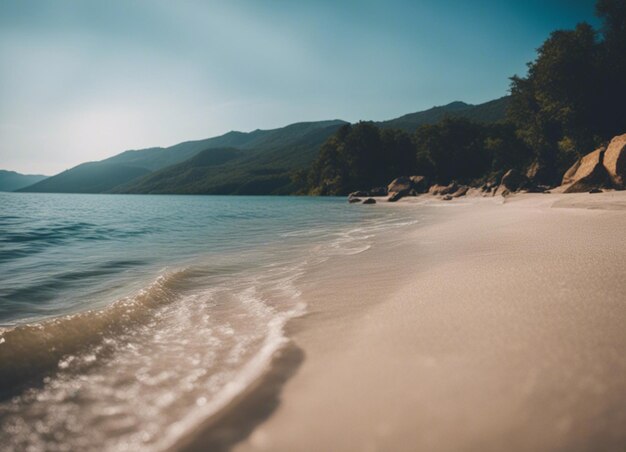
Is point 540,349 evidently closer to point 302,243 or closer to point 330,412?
point 330,412

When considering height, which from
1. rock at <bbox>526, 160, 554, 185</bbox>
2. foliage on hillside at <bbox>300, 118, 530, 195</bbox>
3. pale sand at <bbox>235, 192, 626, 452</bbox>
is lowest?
pale sand at <bbox>235, 192, 626, 452</bbox>

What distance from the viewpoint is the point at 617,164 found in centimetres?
1622

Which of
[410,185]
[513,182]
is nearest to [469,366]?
[513,182]

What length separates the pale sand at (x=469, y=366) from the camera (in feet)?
4.01

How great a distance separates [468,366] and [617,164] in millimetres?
20750

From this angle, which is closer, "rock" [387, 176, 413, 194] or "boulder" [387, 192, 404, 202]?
"boulder" [387, 192, 404, 202]

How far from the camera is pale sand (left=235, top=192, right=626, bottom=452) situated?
122 centimetres

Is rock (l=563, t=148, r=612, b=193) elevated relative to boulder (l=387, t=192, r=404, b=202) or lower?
elevated

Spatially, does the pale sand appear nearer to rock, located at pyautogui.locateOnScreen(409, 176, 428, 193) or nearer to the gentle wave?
the gentle wave

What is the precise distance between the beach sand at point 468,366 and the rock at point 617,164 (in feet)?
58.3

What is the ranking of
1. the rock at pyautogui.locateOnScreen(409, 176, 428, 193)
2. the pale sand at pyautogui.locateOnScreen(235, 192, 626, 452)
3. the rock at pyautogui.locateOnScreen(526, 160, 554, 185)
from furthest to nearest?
the rock at pyautogui.locateOnScreen(409, 176, 428, 193) → the rock at pyautogui.locateOnScreen(526, 160, 554, 185) → the pale sand at pyautogui.locateOnScreen(235, 192, 626, 452)

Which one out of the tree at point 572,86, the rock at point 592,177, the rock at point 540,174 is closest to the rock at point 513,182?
the rock at point 540,174

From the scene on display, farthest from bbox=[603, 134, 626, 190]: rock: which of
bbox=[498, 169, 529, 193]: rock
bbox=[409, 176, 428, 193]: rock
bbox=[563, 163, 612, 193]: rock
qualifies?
bbox=[409, 176, 428, 193]: rock

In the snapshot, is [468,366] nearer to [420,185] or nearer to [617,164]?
[617,164]
